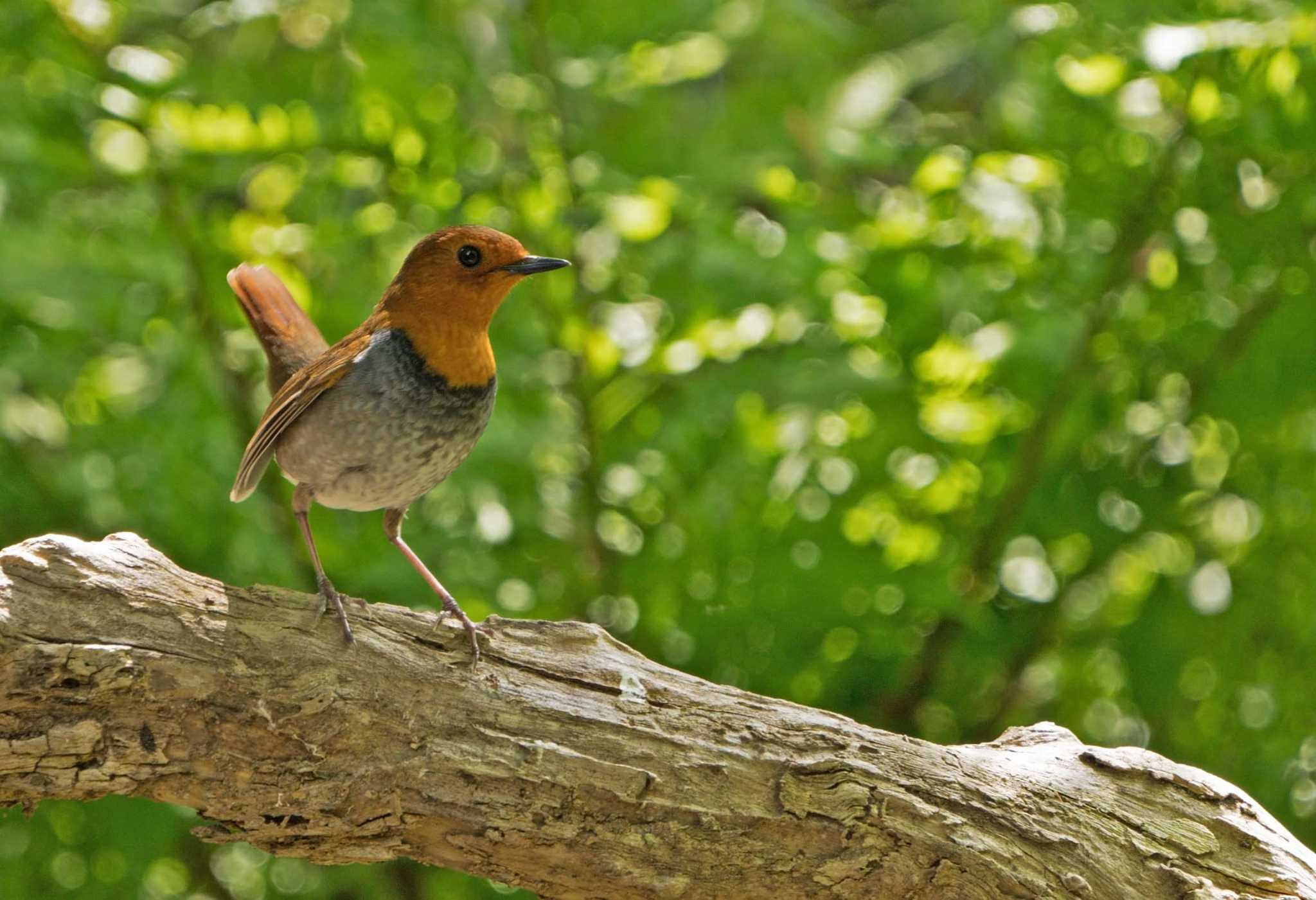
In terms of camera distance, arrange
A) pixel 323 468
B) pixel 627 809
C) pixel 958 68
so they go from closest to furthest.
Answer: pixel 627 809 < pixel 323 468 < pixel 958 68

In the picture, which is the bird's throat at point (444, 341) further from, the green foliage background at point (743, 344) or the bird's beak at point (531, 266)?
the green foliage background at point (743, 344)

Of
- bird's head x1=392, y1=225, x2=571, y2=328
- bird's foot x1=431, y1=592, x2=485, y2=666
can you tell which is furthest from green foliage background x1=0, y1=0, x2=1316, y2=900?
bird's foot x1=431, y1=592, x2=485, y2=666

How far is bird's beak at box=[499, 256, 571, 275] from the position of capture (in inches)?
135

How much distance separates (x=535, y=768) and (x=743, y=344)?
1.88m

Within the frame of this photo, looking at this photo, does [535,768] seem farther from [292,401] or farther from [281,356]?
[281,356]

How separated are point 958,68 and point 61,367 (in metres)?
4.27

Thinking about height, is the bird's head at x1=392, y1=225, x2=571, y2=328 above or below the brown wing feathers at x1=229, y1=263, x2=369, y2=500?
above

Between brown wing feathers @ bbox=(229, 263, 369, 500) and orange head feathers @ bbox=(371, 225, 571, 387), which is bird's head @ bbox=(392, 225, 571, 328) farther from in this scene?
brown wing feathers @ bbox=(229, 263, 369, 500)

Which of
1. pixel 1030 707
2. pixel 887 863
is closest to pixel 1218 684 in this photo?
pixel 1030 707

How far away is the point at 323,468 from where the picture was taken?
348cm

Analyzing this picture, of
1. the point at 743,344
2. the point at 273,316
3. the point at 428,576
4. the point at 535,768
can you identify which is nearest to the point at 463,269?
the point at 273,316

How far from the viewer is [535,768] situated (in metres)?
2.82

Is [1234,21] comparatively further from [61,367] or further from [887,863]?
[61,367]

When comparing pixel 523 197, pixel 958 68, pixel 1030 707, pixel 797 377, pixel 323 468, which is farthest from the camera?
pixel 958 68
